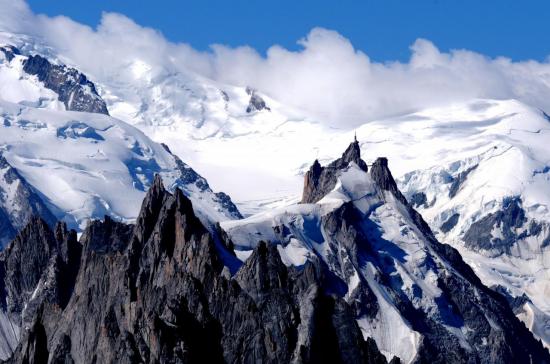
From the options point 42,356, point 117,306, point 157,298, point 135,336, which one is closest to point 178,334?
point 135,336

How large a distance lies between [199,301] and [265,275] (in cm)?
1702

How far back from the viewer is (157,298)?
181625 millimetres

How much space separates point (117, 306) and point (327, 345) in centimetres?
4317

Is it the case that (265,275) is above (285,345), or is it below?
above

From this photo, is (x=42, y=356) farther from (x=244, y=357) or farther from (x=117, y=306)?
(x=117, y=306)

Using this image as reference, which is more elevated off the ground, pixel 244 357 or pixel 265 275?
pixel 265 275

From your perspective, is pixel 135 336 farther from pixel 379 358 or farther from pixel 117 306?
pixel 117 306

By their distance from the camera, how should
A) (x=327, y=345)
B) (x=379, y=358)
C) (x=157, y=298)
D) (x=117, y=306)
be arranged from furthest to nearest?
(x=117, y=306) → (x=157, y=298) → (x=379, y=358) → (x=327, y=345)

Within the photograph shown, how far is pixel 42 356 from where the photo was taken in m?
Answer: 165

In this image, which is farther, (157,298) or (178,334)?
(157,298)

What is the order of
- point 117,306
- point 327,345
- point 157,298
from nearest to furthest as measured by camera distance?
point 327,345
point 157,298
point 117,306

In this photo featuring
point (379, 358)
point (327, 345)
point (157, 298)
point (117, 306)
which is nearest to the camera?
point (327, 345)

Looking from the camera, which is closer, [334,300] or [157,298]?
[334,300]

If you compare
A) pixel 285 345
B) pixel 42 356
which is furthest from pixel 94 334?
pixel 285 345
